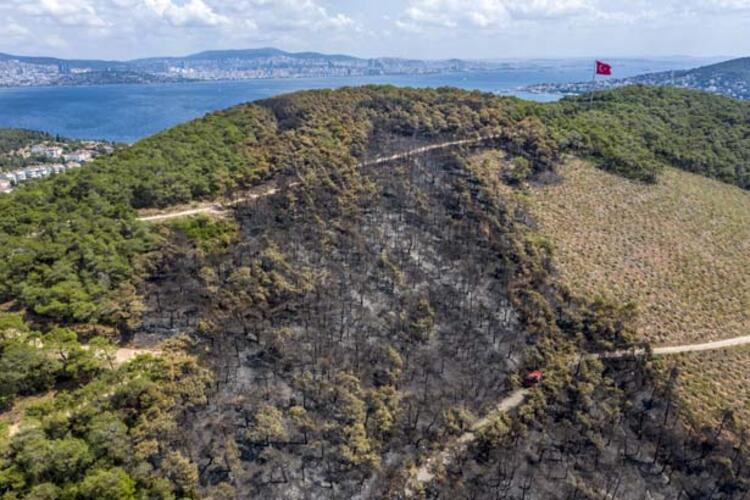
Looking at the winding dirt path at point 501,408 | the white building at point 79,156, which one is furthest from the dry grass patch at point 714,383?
the white building at point 79,156

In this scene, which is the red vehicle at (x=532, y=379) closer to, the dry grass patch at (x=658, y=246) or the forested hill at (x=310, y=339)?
the forested hill at (x=310, y=339)

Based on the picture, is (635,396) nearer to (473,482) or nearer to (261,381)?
(473,482)

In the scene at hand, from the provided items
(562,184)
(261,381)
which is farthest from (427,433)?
(562,184)

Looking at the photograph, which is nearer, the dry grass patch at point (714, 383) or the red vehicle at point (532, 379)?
the dry grass patch at point (714, 383)

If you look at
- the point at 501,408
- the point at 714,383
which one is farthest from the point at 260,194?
the point at 714,383

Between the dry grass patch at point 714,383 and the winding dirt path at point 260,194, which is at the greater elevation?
the winding dirt path at point 260,194

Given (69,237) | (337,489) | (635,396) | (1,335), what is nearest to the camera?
(337,489)
